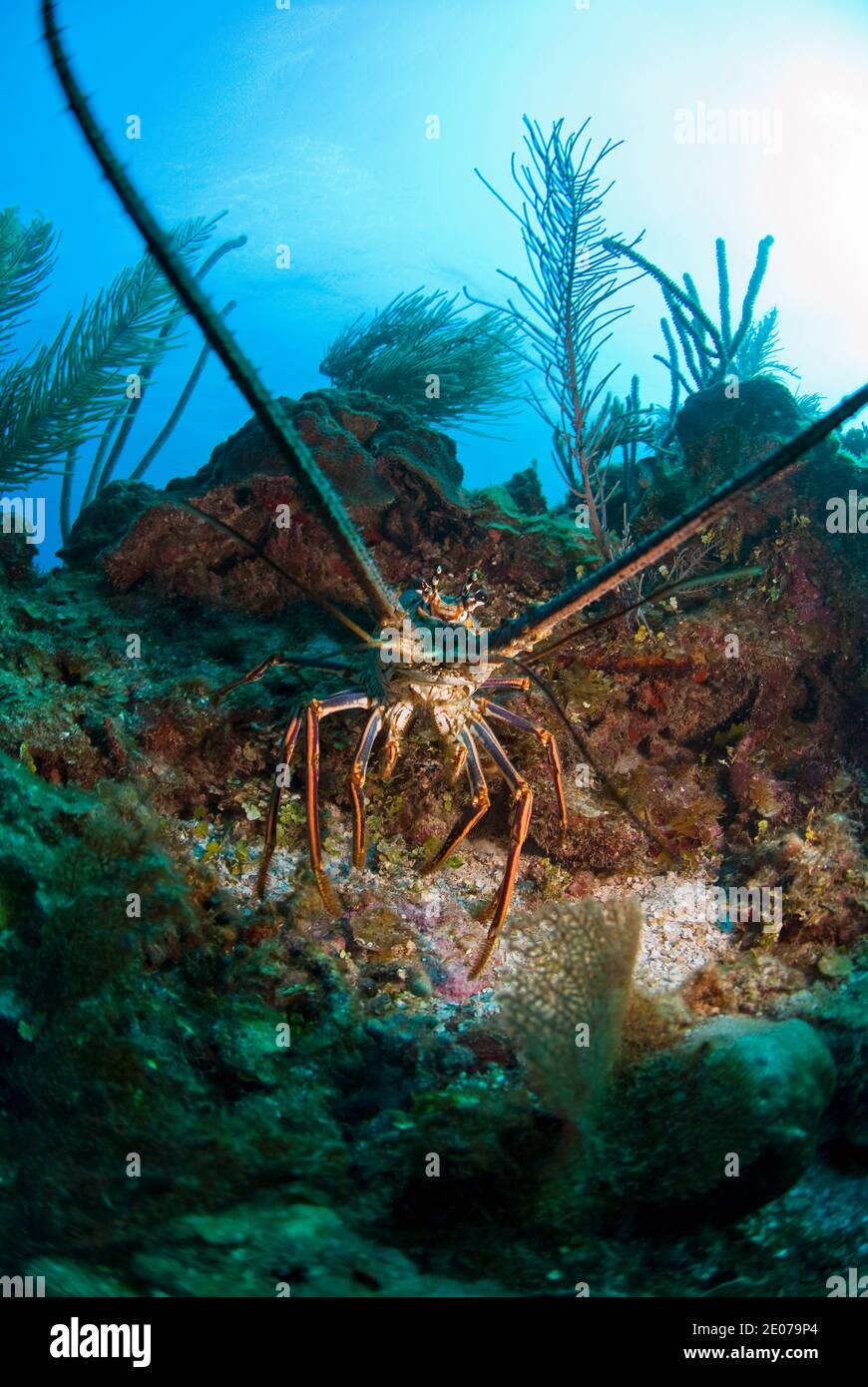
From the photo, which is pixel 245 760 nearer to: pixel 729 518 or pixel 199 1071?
pixel 199 1071

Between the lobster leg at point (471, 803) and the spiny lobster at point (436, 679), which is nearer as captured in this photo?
the spiny lobster at point (436, 679)

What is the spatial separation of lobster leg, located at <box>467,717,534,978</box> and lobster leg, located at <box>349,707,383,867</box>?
566 millimetres

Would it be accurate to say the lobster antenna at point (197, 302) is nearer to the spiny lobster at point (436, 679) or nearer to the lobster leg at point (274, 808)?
the spiny lobster at point (436, 679)

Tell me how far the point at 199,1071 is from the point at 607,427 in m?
5.39

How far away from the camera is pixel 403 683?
135 inches

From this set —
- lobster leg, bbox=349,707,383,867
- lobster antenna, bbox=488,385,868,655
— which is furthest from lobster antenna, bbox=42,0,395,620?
lobster leg, bbox=349,707,383,867

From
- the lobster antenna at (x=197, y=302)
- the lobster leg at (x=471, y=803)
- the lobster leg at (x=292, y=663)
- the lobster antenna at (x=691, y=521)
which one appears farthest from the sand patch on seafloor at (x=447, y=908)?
the lobster antenna at (x=197, y=302)

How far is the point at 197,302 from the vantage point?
153 centimetres

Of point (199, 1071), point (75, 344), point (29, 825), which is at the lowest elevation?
point (199, 1071)

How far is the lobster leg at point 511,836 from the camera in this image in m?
3.23

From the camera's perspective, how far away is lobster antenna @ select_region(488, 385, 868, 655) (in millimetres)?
1717

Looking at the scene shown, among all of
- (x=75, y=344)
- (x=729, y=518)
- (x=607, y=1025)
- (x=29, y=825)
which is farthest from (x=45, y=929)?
(x=75, y=344)

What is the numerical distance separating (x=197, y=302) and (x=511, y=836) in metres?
2.66

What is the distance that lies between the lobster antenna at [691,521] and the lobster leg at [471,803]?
0.87m
